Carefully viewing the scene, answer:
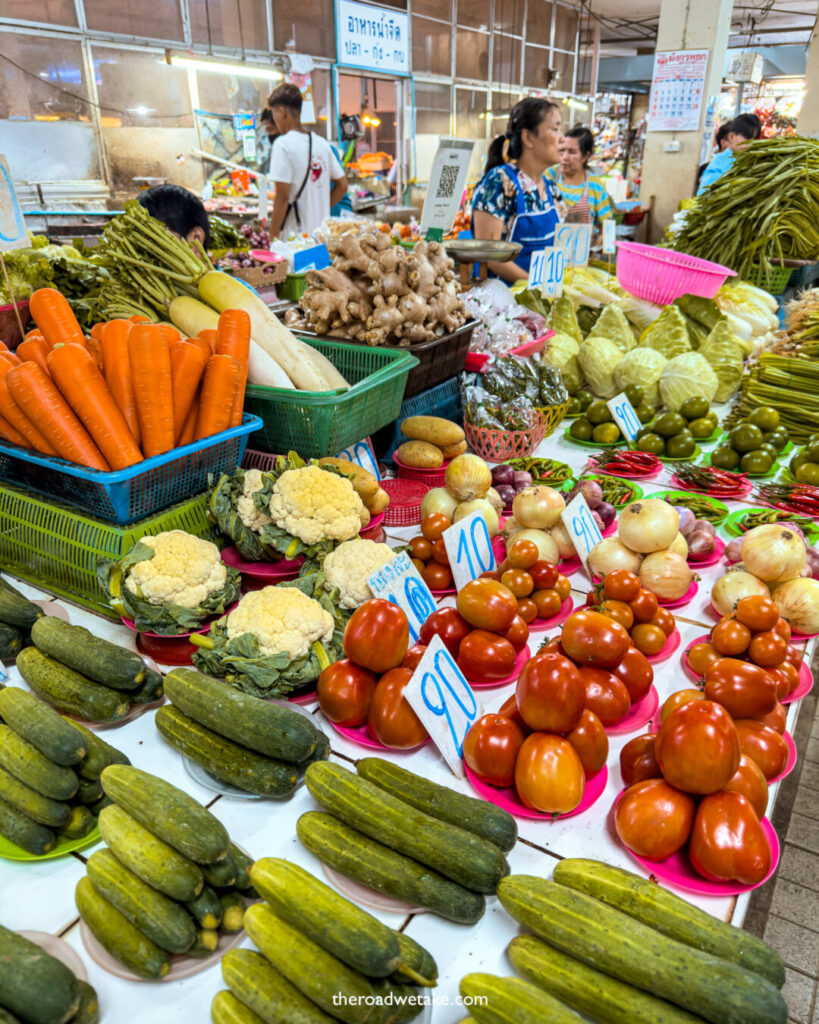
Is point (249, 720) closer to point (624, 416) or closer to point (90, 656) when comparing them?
point (90, 656)

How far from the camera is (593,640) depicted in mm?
1453

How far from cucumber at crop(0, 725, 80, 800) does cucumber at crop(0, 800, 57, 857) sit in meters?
0.06

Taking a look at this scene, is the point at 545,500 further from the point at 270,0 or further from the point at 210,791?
the point at 270,0

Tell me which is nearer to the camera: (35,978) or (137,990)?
(35,978)

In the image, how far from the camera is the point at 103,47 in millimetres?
7719

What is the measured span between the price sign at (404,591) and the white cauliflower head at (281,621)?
155 millimetres

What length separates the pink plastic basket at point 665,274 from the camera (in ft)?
13.2

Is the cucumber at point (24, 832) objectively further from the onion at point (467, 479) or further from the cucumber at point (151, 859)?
the onion at point (467, 479)

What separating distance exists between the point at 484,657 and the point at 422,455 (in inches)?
45.4

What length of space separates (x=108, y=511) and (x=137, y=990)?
1150 mm

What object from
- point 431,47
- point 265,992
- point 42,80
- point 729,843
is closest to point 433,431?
point 729,843

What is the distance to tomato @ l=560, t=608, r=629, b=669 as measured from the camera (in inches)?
57.2

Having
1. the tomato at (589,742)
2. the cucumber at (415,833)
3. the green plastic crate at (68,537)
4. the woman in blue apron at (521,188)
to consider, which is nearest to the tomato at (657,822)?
the tomato at (589,742)

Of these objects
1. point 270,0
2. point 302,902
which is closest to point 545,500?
point 302,902
